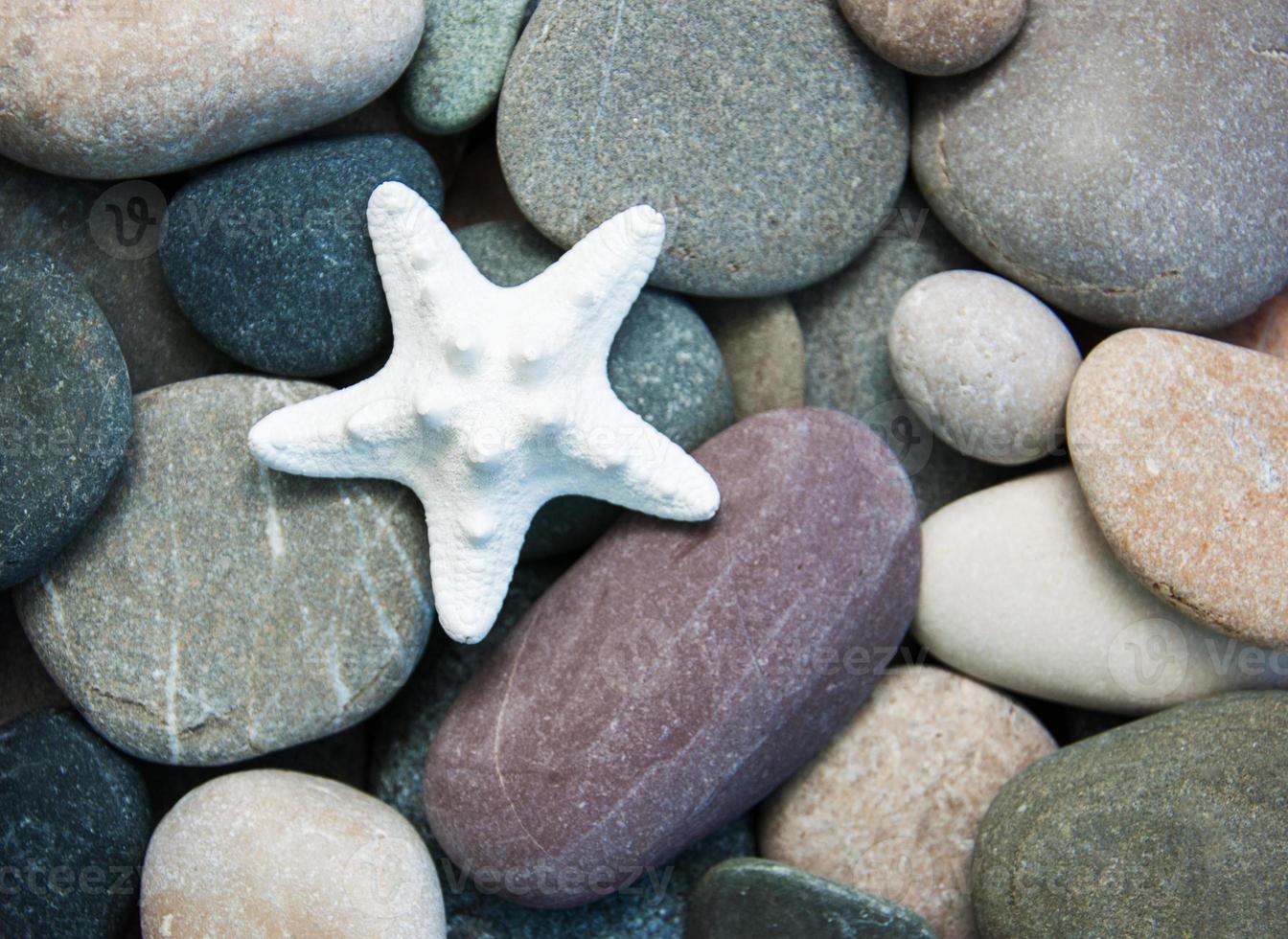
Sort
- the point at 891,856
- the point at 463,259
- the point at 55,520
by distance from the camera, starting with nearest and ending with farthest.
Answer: the point at 55,520
the point at 463,259
the point at 891,856

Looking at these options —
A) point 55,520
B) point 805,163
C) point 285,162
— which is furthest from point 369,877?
point 805,163

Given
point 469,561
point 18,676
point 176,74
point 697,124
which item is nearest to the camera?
point 176,74

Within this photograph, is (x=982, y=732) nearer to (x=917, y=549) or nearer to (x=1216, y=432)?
(x=917, y=549)

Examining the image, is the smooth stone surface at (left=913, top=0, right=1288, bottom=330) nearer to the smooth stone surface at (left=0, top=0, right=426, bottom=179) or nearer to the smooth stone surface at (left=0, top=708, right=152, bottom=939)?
the smooth stone surface at (left=0, top=0, right=426, bottom=179)

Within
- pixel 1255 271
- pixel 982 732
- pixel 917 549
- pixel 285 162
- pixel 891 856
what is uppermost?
pixel 285 162

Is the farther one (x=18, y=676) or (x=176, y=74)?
(x=18, y=676)

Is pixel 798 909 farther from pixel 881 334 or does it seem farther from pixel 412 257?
pixel 412 257
